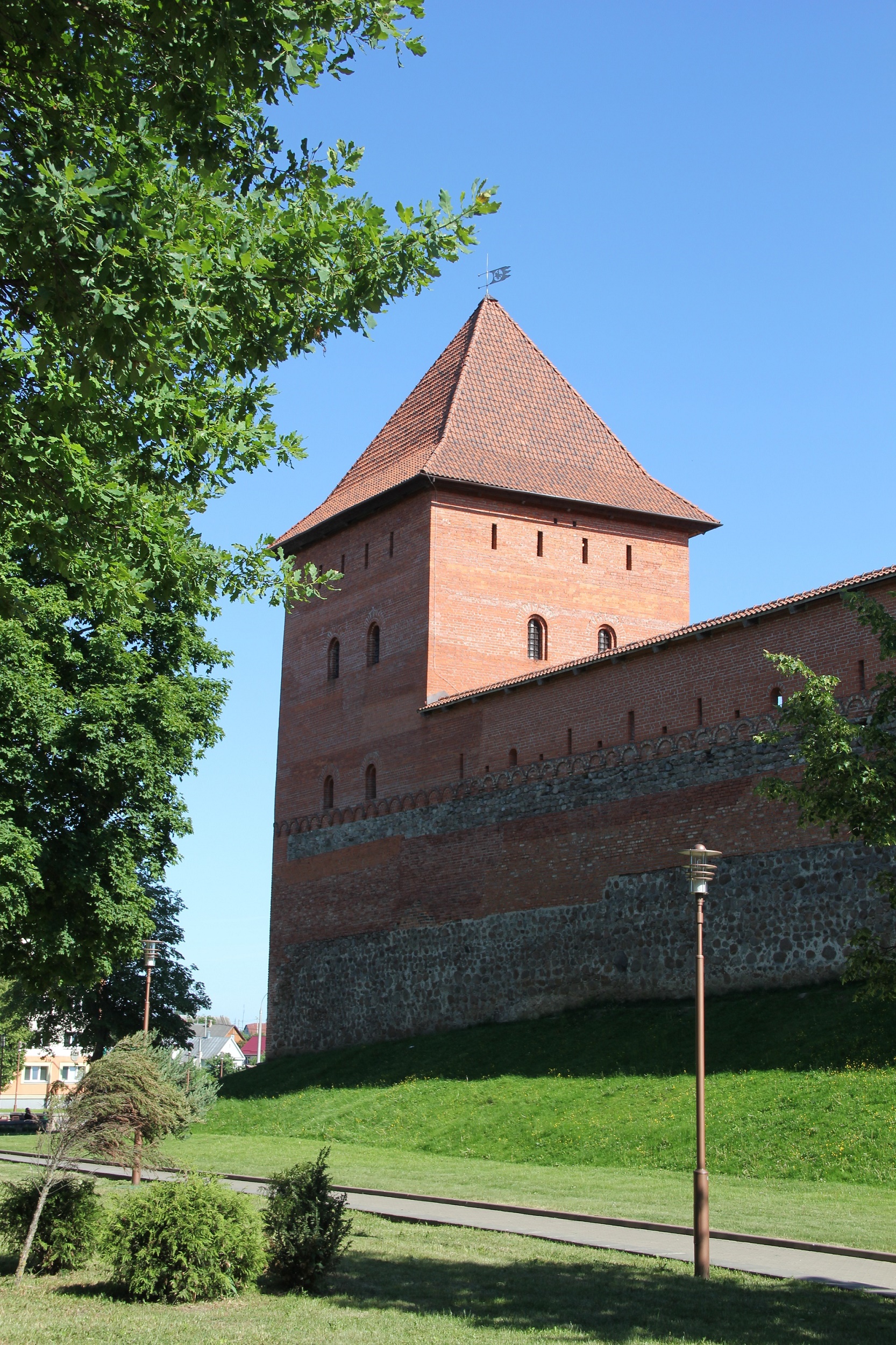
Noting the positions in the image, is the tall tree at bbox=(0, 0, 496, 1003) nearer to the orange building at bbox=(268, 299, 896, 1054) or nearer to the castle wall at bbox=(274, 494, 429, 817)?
the orange building at bbox=(268, 299, 896, 1054)

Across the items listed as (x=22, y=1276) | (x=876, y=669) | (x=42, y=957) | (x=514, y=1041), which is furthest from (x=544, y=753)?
(x=22, y=1276)

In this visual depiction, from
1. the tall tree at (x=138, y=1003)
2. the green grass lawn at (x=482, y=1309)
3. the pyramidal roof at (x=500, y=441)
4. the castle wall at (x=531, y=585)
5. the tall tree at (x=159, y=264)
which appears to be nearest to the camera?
the tall tree at (x=159, y=264)

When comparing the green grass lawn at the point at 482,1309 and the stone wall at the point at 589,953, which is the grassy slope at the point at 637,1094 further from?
the green grass lawn at the point at 482,1309

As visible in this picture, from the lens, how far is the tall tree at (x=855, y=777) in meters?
10.5

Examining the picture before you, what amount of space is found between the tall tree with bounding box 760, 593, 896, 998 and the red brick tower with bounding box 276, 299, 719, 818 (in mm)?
19621

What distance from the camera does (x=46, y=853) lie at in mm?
17609

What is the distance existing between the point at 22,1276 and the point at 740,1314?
220 inches

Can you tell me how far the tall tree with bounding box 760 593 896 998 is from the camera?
1055 centimetres

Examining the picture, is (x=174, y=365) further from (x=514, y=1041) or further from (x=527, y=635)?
(x=527, y=635)

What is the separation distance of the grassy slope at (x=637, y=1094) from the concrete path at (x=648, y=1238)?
314cm

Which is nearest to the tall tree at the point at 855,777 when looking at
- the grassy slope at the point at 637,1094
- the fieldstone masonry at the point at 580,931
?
the grassy slope at the point at 637,1094

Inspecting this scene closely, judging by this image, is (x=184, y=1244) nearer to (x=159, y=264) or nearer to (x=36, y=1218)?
(x=36, y=1218)

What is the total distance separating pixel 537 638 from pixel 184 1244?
23281 mm

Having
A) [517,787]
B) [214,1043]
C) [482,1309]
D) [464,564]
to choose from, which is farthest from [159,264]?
[214,1043]
